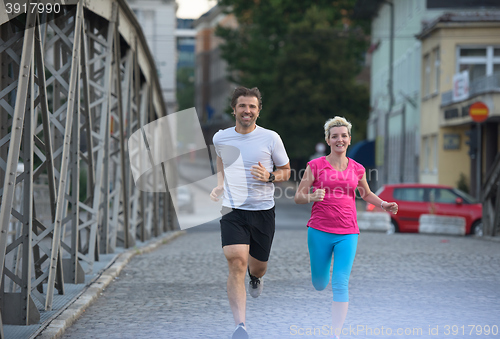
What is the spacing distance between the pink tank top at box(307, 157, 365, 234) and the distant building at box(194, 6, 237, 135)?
325 feet

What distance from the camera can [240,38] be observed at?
5741 centimetres

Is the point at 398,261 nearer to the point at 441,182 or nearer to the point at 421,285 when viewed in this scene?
the point at 421,285

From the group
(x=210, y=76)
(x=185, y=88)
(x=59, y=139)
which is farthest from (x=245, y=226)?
(x=185, y=88)

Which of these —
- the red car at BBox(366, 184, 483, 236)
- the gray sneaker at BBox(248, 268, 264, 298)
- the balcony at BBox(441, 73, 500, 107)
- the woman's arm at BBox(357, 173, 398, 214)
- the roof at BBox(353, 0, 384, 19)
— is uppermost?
the roof at BBox(353, 0, 384, 19)

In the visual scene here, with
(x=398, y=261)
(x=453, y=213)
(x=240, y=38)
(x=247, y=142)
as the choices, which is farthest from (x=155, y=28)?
(x=247, y=142)

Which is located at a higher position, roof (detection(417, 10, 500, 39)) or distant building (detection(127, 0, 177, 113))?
distant building (detection(127, 0, 177, 113))

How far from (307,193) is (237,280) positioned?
82 centimetres

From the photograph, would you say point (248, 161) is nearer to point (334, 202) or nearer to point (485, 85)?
point (334, 202)

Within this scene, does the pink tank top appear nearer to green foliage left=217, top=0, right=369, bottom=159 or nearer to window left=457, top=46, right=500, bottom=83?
window left=457, top=46, right=500, bottom=83

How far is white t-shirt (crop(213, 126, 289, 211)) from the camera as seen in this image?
22.7 feet

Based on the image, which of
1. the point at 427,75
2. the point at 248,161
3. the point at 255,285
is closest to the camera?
the point at 248,161

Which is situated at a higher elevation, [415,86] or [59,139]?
[415,86]

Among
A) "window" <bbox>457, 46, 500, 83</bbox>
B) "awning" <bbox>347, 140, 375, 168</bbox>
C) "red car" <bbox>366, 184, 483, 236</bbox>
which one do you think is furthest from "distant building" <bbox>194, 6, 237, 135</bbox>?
"red car" <bbox>366, 184, 483, 236</bbox>

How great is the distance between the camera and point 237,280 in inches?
268
